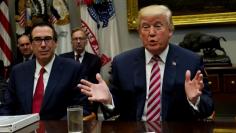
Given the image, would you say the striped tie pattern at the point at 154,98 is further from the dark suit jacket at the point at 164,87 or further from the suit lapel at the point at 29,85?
the suit lapel at the point at 29,85

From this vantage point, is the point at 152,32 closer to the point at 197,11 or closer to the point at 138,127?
the point at 138,127

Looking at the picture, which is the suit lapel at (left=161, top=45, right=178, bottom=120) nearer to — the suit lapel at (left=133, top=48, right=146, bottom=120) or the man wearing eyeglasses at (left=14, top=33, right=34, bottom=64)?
the suit lapel at (left=133, top=48, right=146, bottom=120)

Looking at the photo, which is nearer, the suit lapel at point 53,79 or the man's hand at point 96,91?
the man's hand at point 96,91

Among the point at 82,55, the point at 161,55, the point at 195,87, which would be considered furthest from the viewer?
the point at 82,55

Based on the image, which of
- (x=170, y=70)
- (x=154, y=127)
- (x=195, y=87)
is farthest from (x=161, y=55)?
(x=154, y=127)

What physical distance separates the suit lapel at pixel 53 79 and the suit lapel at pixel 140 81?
2.15 feet

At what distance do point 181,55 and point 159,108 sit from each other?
1.32ft

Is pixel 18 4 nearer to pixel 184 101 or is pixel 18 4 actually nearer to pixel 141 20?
pixel 141 20

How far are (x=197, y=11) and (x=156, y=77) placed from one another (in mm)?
2780

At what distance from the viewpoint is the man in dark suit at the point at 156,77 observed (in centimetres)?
243

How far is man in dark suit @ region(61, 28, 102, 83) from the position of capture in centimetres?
514

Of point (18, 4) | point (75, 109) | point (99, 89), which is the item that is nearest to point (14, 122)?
point (75, 109)

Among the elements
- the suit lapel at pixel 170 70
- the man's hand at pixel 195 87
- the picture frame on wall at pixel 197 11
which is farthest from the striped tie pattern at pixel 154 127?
the picture frame on wall at pixel 197 11

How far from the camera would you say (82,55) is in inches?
207
